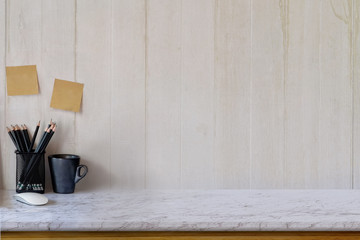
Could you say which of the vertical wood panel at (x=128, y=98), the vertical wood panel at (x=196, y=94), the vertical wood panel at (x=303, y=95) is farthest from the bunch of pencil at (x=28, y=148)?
the vertical wood panel at (x=303, y=95)

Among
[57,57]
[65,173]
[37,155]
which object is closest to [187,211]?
[65,173]

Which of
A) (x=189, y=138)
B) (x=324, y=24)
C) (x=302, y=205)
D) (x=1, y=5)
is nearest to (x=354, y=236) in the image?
(x=302, y=205)

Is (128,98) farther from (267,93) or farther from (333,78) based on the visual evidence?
(333,78)

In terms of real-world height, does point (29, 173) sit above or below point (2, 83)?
below

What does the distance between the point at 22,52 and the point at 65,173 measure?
472 mm

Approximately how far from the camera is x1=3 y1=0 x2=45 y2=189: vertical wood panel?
1.29 metres

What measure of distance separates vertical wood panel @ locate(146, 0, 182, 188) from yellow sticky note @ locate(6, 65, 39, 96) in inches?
16.2

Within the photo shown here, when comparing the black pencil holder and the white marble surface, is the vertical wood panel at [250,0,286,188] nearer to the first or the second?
the white marble surface

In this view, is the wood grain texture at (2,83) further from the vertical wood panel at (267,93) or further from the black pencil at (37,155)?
the vertical wood panel at (267,93)

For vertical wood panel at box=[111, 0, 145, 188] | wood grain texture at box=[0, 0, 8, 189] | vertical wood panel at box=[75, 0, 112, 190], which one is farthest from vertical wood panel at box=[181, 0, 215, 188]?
wood grain texture at box=[0, 0, 8, 189]

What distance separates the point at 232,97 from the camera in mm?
1331

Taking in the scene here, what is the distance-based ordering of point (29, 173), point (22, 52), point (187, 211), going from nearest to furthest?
1. point (187, 211)
2. point (29, 173)
3. point (22, 52)

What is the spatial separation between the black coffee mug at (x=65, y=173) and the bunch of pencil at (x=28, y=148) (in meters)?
0.05

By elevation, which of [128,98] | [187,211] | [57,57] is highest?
[57,57]
